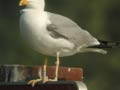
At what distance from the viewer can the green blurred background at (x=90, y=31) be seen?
42.3 feet

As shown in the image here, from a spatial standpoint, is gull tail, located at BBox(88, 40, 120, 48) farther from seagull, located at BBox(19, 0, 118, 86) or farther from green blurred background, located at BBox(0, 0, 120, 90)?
green blurred background, located at BBox(0, 0, 120, 90)

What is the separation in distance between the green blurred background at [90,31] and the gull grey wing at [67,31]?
6014 millimetres

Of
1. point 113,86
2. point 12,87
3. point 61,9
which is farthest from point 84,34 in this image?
point 61,9

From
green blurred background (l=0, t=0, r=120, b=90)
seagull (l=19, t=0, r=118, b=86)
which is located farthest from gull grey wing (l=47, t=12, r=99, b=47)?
green blurred background (l=0, t=0, r=120, b=90)

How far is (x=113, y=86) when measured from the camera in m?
12.9

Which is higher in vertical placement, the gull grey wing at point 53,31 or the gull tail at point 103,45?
the gull grey wing at point 53,31

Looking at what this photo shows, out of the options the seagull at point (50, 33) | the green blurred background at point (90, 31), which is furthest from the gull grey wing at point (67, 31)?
the green blurred background at point (90, 31)

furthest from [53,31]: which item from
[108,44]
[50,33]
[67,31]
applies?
[108,44]

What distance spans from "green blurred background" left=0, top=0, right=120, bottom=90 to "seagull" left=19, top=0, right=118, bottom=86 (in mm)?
6097

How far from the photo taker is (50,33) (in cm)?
529

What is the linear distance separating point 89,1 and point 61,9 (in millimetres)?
904

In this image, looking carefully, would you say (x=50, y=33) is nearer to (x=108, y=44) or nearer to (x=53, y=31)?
(x=53, y=31)

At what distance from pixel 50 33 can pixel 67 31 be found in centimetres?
31

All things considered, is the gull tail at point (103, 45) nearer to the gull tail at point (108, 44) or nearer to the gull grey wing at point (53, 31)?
the gull tail at point (108, 44)
